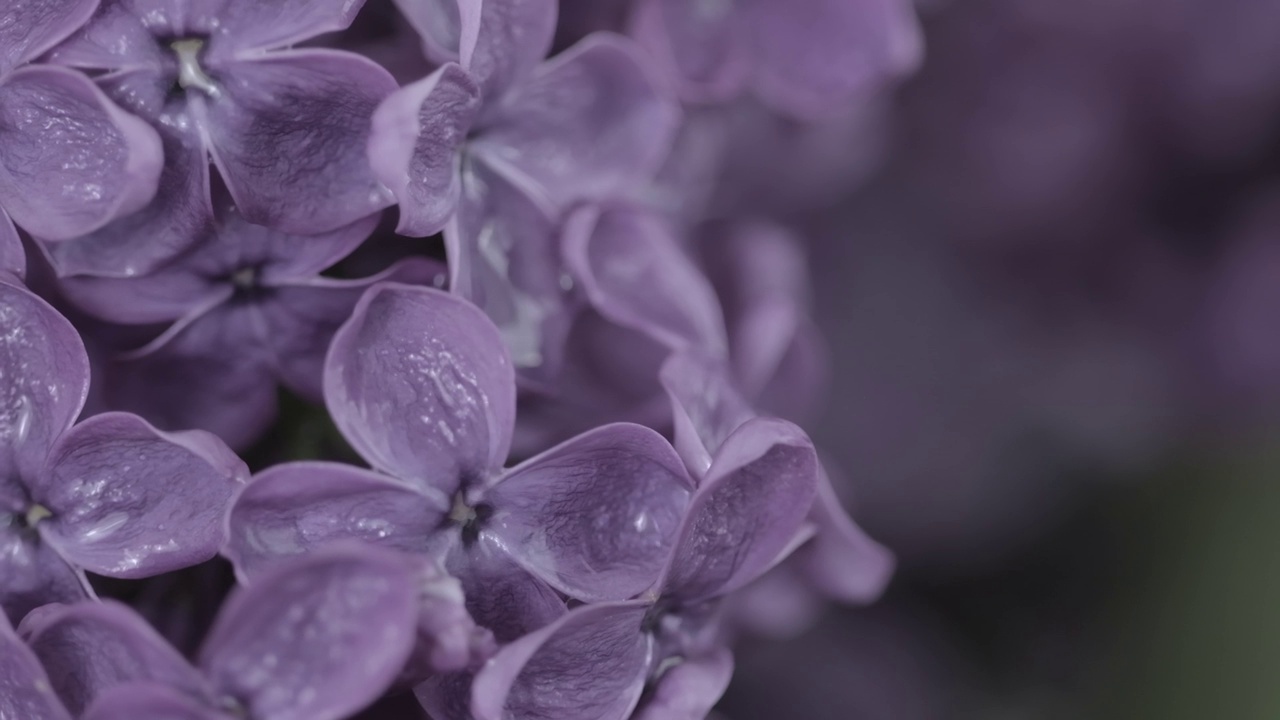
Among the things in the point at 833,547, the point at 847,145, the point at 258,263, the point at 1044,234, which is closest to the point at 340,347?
the point at 258,263

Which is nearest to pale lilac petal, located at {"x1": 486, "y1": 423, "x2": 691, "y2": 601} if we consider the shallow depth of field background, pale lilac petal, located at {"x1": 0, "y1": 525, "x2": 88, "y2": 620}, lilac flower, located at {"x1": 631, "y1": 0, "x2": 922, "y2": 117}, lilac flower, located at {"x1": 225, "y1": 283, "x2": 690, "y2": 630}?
lilac flower, located at {"x1": 225, "y1": 283, "x2": 690, "y2": 630}

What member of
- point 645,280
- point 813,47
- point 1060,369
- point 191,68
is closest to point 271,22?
point 191,68

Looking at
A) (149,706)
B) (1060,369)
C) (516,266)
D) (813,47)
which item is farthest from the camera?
(1060,369)

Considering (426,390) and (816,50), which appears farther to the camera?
(816,50)

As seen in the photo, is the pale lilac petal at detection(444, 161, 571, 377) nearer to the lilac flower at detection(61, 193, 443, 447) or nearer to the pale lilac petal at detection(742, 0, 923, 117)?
the lilac flower at detection(61, 193, 443, 447)

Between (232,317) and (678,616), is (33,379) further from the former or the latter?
(678,616)

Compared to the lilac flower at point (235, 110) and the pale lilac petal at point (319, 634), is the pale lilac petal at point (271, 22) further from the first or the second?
the pale lilac petal at point (319, 634)

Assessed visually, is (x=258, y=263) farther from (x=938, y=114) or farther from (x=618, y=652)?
(x=938, y=114)
